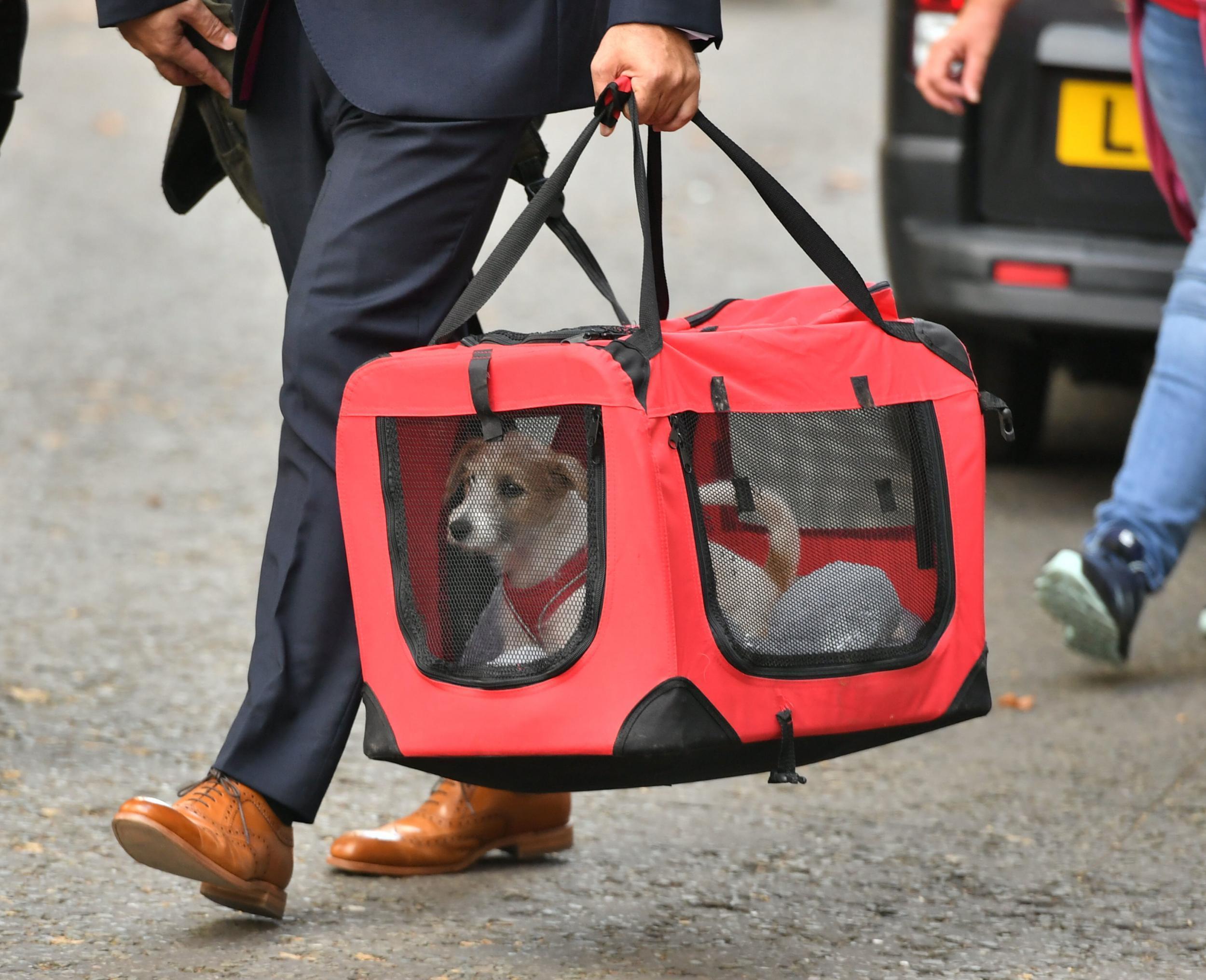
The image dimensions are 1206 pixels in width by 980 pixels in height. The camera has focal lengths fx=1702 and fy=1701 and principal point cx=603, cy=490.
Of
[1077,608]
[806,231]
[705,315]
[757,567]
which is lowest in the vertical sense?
[1077,608]

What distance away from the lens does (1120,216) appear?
416 cm

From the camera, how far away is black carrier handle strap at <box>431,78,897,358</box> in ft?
6.68

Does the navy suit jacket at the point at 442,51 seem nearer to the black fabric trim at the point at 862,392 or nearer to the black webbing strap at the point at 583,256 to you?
the black webbing strap at the point at 583,256

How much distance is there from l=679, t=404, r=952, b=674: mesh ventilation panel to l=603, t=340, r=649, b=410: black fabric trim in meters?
0.07

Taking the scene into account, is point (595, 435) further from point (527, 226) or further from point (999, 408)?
point (999, 408)

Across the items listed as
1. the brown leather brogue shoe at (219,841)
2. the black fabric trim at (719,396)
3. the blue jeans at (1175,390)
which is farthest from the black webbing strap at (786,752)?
the blue jeans at (1175,390)

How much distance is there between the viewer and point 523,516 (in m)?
2.00

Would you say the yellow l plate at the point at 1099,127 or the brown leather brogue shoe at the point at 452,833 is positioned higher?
the yellow l plate at the point at 1099,127

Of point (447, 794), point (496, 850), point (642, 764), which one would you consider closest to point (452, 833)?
point (447, 794)

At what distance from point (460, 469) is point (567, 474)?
15 centimetres

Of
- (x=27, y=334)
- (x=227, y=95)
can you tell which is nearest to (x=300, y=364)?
(x=227, y=95)

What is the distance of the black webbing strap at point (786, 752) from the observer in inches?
78.0

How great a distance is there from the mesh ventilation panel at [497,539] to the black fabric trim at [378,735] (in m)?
0.08

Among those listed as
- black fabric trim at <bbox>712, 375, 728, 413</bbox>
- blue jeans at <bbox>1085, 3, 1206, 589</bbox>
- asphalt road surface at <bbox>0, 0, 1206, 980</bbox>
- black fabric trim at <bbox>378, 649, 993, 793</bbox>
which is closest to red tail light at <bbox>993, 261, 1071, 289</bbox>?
asphalt road surface at <bbox>0, 0, 1206, 980</bbox>
